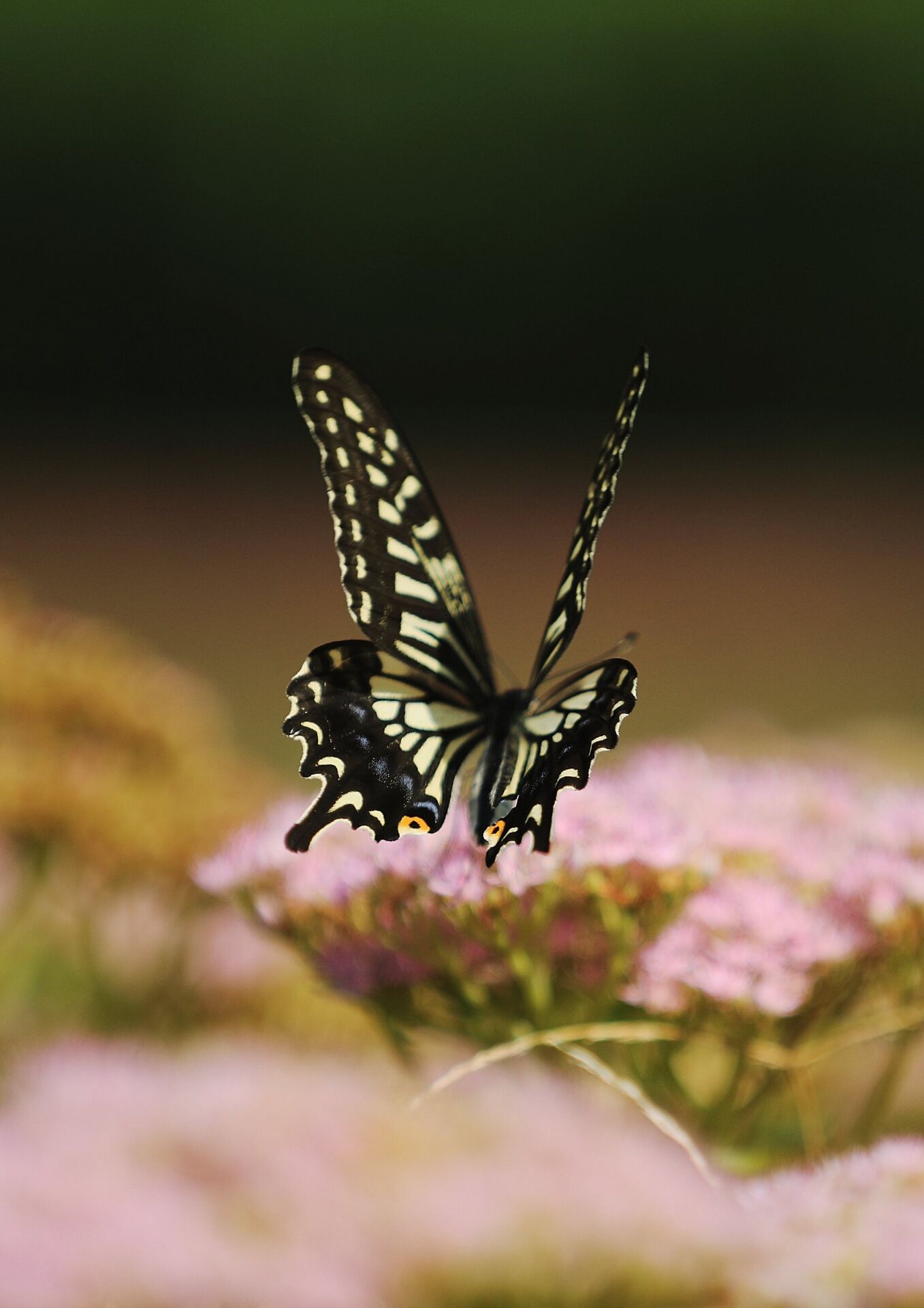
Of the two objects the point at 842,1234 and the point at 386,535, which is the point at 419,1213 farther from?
the point at 386,535

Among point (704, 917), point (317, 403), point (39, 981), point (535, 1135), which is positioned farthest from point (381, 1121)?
point (39, 981)

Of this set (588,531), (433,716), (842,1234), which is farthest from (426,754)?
(842,1234)

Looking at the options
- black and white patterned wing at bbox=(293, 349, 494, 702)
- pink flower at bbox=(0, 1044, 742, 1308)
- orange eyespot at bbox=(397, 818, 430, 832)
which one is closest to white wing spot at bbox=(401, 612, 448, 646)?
black and white patterned wing at bbox=(293, 349, 494, 702)

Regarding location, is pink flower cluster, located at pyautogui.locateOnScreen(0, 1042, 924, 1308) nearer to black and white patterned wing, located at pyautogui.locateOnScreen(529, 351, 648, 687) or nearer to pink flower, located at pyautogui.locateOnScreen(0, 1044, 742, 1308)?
pink flower, located at pyautogui.locateOnScreen(0, 1044, 742, 1308)

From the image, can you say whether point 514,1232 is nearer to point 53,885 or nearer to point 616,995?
point 616,995

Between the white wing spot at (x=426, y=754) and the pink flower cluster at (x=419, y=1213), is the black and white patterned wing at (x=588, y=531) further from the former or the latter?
the pink flower cluster at (x=419, y=1213)
